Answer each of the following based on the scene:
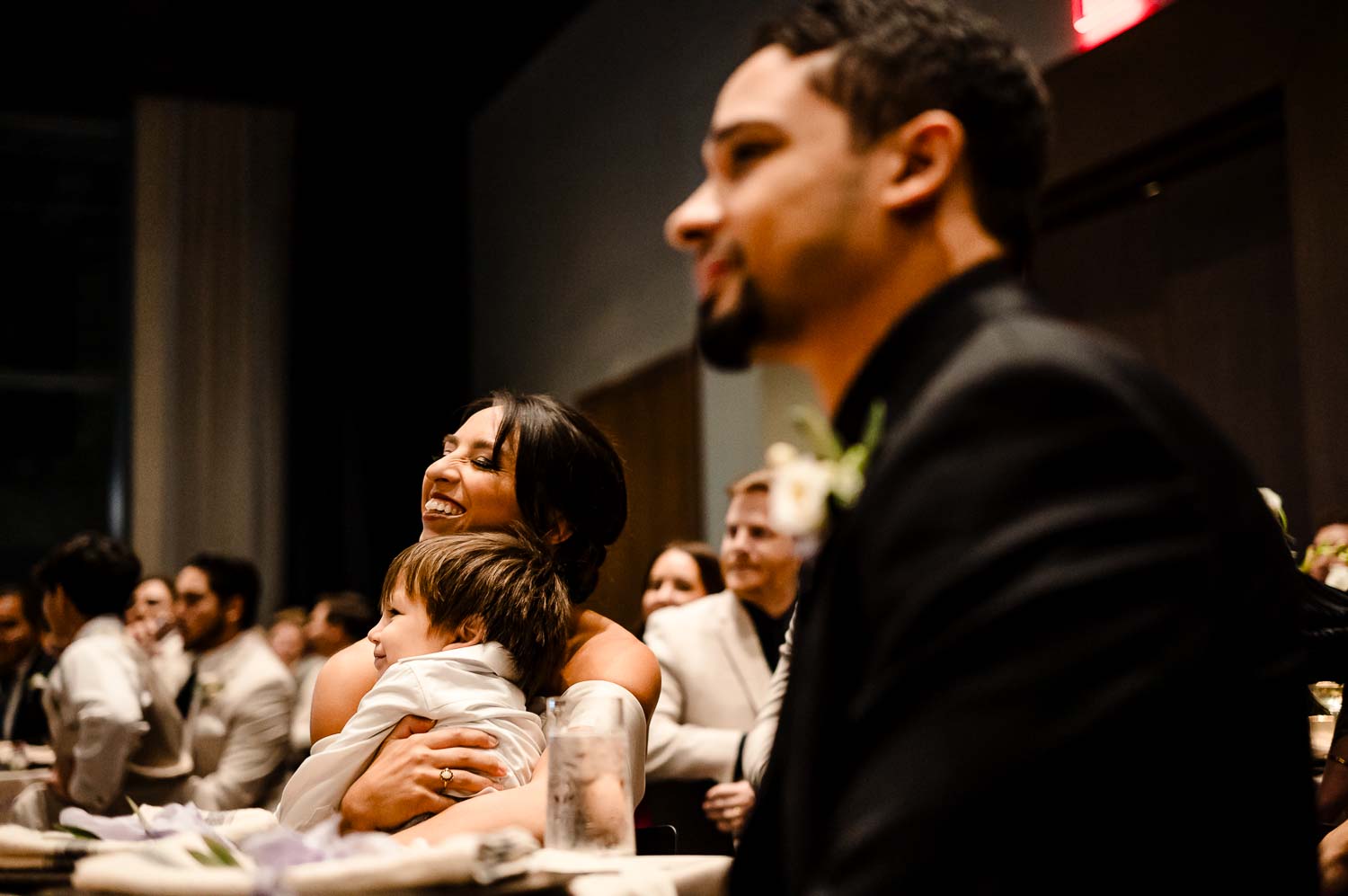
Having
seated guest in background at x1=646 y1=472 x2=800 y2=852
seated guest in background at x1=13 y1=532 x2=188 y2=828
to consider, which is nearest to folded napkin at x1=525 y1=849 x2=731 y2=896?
seated guest in background at x1=646 y1=472 x2=800 y2=852

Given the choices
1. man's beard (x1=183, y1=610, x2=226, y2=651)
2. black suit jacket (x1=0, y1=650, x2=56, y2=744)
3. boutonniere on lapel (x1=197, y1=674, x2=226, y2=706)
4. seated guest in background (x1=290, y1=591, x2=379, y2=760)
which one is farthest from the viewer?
seated guest in background (x1=290, y1=591, x2=379, y2=760)

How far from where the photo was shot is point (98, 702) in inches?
173

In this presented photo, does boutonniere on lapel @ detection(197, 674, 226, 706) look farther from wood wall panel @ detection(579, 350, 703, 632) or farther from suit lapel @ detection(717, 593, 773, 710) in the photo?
suit lapel @ detection(717, 593, 773, 710)

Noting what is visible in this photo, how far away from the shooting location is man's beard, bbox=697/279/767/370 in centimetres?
105

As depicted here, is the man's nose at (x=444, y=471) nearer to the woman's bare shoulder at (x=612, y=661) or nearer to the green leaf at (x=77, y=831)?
the woman's bare shoulder at (x=612, y=661)

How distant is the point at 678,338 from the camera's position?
288 inches

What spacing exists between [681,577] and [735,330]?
385cm

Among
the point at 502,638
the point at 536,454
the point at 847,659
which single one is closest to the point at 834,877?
the point at 847,659

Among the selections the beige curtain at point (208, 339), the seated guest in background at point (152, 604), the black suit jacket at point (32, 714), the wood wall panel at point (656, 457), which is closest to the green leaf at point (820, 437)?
the black suit jacket at point (32, 714)

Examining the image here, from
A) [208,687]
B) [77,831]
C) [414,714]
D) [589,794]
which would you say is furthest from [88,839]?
[208,687]

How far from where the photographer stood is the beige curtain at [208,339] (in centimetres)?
1027

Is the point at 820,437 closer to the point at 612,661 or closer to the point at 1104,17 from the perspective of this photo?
the point at 612,661

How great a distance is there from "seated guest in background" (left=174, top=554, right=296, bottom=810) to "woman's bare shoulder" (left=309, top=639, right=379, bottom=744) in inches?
123

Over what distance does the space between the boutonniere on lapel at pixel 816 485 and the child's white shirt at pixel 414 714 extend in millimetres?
848
